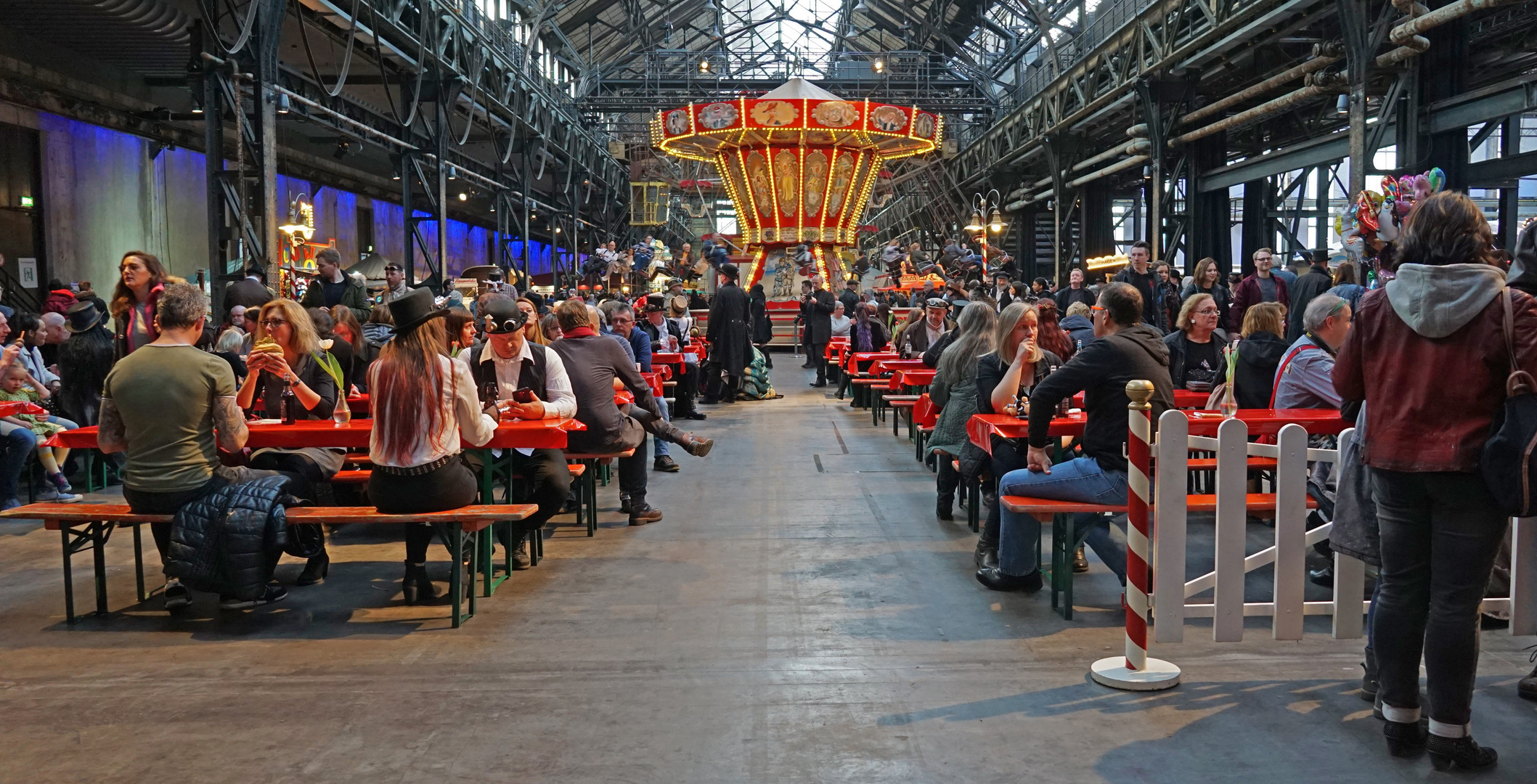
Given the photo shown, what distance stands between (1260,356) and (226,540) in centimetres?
548

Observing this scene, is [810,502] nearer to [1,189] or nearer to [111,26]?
[111,26]

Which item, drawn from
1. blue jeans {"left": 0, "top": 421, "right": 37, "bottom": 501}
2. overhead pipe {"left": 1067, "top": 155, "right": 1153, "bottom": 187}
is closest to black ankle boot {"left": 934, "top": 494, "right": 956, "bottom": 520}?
blue jeans {"left": 0, "top": 421, "right": 37, "bottom": 501}

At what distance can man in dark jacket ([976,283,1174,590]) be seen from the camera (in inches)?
193

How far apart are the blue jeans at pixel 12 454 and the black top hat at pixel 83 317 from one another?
980 mm

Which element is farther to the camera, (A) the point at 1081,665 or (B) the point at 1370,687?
(A) the point at 1081,665

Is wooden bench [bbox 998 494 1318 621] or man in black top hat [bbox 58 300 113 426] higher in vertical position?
man in black top hat [bbox 58 300 113 426]

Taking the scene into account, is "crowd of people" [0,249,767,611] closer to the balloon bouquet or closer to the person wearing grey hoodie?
the person wearing grey hoodie

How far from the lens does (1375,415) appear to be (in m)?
3.41

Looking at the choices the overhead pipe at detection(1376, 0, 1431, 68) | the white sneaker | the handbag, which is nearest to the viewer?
the handbag

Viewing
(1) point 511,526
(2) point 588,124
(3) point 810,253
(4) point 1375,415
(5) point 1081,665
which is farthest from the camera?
(2) point 588,124

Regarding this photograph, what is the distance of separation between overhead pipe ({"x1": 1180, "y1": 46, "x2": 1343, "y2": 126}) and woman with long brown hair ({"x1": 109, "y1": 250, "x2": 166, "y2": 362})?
11616mm

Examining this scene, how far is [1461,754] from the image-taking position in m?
3.35

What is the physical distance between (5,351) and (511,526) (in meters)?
4.48

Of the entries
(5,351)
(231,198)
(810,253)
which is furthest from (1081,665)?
(810,253)
